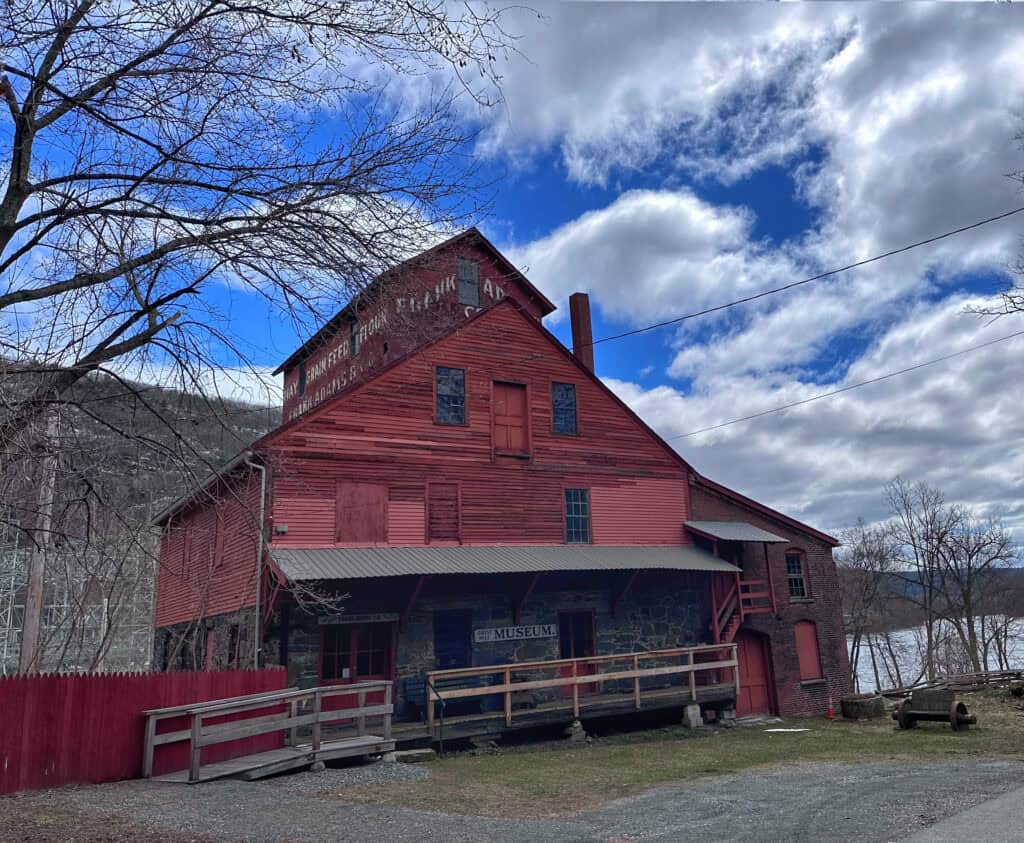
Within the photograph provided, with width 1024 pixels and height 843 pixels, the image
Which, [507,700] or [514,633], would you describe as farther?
[514,633]

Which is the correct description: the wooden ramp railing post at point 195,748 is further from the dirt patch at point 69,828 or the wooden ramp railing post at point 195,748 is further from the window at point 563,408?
the window at point 563,408

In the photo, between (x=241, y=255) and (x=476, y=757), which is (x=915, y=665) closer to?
(x=476, y=757)

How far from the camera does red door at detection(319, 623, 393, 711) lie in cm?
1764

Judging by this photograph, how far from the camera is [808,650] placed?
2603cm

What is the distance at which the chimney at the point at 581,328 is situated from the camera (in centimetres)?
2811

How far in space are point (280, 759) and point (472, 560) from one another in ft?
24.2

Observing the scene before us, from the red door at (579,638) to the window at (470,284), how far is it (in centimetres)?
1017

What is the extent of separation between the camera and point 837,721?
2270cm

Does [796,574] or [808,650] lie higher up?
[796,574]

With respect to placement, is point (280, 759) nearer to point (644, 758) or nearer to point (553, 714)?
point (644, 758)

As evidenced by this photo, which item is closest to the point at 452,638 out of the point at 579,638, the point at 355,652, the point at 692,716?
the point at 355,652

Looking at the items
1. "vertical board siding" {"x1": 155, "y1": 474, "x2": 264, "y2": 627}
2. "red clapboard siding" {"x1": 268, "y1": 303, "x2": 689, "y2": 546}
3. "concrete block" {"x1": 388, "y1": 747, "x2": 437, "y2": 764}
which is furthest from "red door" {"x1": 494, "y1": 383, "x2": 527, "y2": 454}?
"concrete block" {"x1": 388, "y1": 747, "x2": 437, "y2": 764}

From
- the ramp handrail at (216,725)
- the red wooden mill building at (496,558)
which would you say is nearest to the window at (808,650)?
the red wooden mill building at (496,558)

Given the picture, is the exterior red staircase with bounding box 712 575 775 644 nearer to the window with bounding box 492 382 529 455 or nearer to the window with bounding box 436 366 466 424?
the window with bounding box 492 382 529 455
